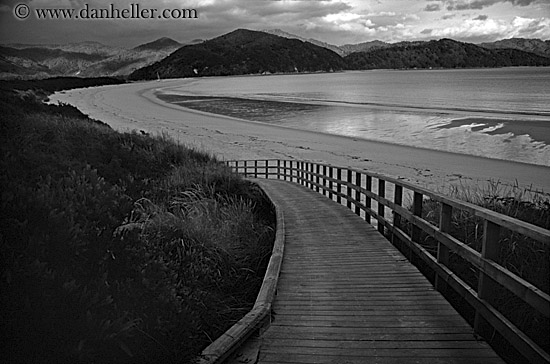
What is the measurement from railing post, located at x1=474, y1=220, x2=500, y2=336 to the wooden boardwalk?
15 cm

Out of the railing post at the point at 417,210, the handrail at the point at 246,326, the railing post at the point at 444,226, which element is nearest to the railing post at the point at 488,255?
the railing post at the point at 444,226

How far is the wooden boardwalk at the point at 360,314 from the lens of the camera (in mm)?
3652

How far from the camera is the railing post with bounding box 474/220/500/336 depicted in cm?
371

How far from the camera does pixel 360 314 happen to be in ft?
14.4

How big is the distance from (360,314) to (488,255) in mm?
1232

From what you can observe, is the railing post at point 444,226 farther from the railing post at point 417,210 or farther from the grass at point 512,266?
the railing post at point 417,210

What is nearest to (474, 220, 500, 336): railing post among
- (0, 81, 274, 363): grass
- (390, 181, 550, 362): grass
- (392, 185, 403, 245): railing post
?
(390, 181, 550, 362): grass

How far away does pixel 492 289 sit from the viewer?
3789 millimetres

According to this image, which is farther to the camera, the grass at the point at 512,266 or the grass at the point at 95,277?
the grass at the point at 512,266

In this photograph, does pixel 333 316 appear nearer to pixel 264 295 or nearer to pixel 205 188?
pixel 264 295

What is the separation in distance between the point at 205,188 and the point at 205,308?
21.1 ft

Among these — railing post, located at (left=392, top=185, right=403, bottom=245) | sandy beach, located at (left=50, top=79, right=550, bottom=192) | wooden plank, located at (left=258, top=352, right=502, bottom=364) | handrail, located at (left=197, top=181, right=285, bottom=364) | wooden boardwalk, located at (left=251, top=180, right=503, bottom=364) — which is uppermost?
railing post, located at (left=392, top=185, right=403, bottom=245)

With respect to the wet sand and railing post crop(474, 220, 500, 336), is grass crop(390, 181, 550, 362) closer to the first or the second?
railing post crop(474, 220, 500, 336)

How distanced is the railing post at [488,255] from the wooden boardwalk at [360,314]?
0.15 meters
